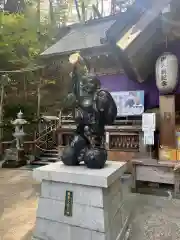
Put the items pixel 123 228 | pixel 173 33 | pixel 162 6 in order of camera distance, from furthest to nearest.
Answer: pixel 173 33, pixel 162 6, pixel 123 228

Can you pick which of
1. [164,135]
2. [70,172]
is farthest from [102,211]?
[164,135]

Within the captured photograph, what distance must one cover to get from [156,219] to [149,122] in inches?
107

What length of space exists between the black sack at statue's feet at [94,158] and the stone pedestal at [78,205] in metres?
0.10

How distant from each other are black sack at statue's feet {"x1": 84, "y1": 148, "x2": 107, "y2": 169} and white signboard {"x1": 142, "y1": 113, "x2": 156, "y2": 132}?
3.14 metres

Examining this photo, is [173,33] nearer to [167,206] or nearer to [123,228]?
[167,206]

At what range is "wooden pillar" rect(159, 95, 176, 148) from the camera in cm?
580

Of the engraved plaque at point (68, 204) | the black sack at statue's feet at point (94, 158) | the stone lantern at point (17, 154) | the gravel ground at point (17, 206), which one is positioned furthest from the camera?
the stone lantern at point (17, 154)

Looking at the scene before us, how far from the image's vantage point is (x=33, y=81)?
14.7 m

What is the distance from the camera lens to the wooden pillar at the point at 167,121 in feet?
19.0

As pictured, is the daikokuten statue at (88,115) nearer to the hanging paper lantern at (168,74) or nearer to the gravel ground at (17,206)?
the gravel ground at (17,206)

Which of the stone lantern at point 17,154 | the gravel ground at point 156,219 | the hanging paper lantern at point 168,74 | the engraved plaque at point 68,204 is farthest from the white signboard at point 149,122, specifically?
the stone lantern at point 17,154

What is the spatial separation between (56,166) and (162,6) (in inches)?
178

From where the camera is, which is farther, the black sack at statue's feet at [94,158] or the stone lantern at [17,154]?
the stone lantern at [17,154]

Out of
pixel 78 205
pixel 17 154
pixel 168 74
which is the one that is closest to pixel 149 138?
pixel 168 74
